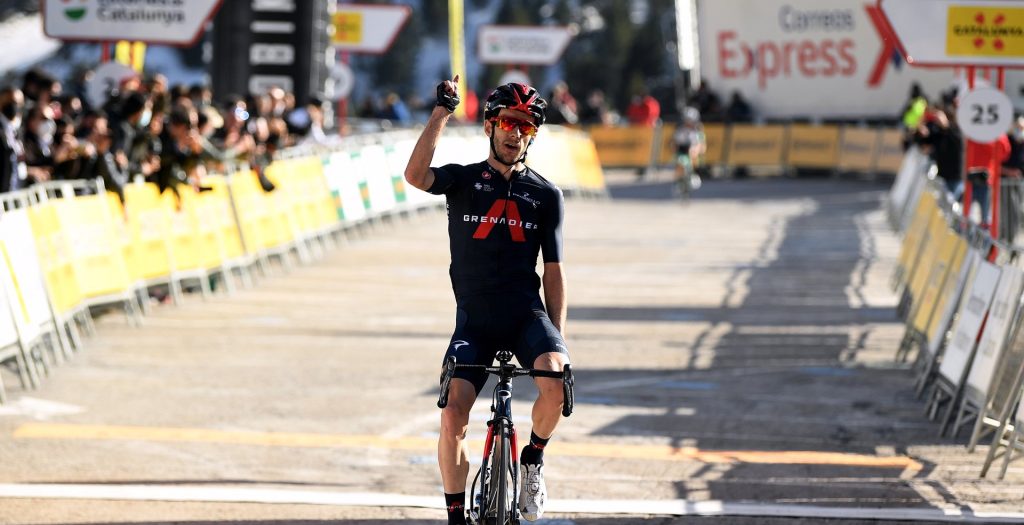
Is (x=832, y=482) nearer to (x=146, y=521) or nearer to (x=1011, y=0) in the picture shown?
(x=146, y=521)

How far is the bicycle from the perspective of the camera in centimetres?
748

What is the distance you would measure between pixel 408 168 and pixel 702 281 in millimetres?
14445

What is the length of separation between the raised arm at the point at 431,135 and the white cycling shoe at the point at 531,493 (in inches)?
52.5

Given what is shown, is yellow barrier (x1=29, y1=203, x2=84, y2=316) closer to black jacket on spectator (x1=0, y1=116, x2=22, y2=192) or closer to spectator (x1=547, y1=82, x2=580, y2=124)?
black jacket on spectator (x1=0, y1=116, x2=22, y2=192)

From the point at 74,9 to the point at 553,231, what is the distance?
12.3 metres

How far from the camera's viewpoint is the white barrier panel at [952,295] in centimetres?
1295

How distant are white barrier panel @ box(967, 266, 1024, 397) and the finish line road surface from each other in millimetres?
489

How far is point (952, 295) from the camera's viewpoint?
43.9 ft

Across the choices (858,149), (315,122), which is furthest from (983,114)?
(858,149)

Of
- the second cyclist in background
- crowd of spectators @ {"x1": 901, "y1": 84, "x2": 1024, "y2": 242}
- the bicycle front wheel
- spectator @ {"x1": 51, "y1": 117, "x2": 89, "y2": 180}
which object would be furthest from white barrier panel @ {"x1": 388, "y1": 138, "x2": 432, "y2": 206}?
the bicycle front wheel

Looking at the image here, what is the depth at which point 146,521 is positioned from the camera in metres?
9.05

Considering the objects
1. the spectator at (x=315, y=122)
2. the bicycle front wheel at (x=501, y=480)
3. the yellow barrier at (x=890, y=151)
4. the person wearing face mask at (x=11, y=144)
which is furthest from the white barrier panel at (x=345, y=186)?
the yellow barrier at (x=890, y=151)

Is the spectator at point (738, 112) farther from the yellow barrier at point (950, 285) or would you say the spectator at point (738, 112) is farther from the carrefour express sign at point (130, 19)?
the yellow barrier at point (950, 285)

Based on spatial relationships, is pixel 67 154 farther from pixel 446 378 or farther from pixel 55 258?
pixel 446 378
